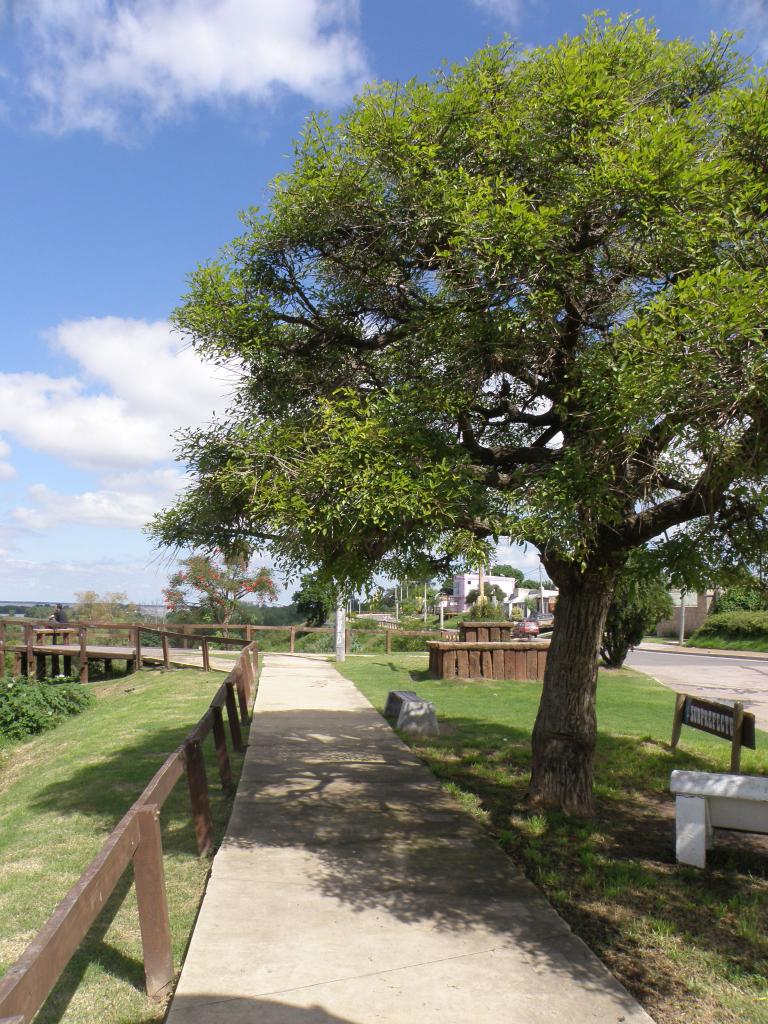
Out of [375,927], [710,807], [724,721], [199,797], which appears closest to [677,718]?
[724,721]

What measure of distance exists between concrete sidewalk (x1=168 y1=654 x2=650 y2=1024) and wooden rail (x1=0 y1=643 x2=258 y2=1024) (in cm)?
18

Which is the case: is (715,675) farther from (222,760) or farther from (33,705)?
(222,760)

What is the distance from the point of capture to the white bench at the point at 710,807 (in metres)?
5.34

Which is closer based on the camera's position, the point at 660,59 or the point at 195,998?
the point at 195,998

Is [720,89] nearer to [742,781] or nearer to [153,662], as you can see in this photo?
[742,781]

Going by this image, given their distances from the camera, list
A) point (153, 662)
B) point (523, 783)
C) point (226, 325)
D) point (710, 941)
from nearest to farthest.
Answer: point (710, 941), point (226, 325), point (523, 783), point (153, 662)

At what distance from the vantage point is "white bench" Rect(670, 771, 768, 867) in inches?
210

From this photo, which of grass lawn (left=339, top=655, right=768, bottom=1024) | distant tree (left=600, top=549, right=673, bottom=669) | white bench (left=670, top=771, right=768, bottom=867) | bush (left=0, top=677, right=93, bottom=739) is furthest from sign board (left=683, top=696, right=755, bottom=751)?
bush (left=0, top=677, right=93, bottom=739)

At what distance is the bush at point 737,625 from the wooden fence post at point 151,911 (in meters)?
33.2

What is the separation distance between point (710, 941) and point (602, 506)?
7.93ft

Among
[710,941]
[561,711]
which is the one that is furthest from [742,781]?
[561,711]

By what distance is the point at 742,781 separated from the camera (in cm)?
535

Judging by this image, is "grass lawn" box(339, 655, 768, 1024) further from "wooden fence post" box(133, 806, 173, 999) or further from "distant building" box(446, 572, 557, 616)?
"distant building" box(446, 572, 557, 616)

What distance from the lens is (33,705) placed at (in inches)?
606
